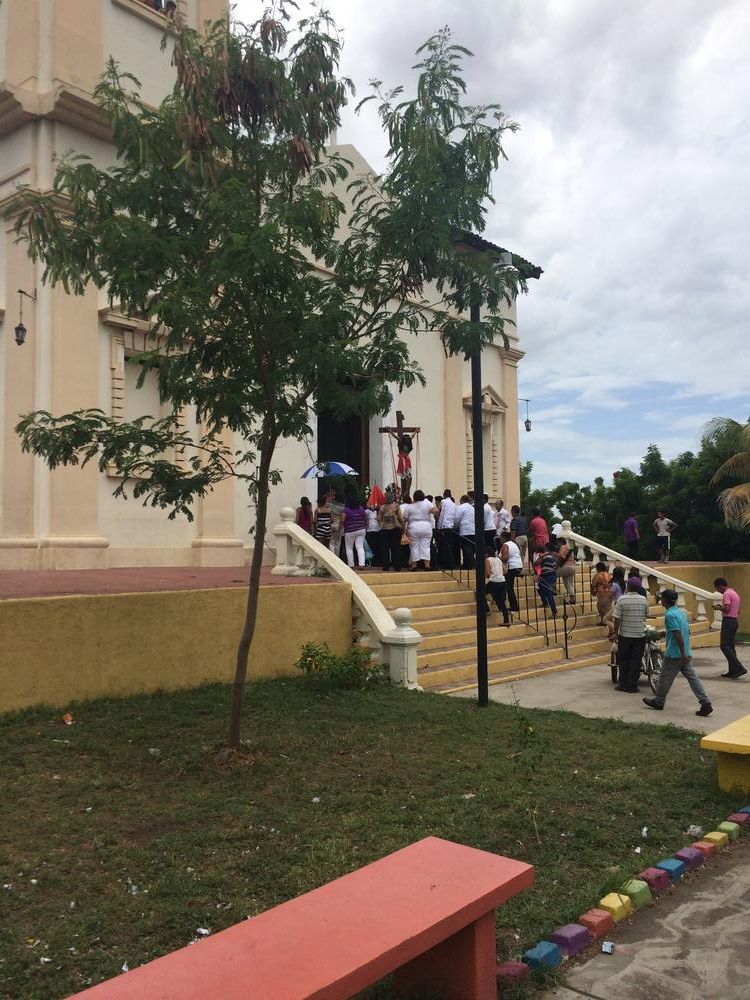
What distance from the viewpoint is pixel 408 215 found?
6.89m

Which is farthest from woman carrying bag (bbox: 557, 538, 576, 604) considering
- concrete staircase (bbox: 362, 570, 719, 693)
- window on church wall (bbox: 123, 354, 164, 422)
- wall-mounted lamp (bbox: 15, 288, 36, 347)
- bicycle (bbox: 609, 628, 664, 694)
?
wall-mounted lamp (bbox: 15, 288, 36, 347)

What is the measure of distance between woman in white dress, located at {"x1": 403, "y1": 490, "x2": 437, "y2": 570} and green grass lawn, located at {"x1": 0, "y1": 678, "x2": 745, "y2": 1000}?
692 cm

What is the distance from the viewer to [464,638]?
12.9 meters

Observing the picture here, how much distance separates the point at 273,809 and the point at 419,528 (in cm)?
1002

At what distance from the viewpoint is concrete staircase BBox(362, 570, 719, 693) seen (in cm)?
1172

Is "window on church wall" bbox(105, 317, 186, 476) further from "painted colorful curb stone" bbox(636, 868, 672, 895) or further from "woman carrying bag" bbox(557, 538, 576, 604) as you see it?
"painted colorful curb stone" bbox(636, 868, 672, 895)

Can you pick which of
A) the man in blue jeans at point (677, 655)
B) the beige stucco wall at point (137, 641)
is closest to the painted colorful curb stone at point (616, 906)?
the man in blue jeans at point (677, 655)

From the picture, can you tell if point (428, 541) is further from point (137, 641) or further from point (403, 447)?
point (137, 641)

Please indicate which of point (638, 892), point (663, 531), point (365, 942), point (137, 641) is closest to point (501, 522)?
point (663, 531)

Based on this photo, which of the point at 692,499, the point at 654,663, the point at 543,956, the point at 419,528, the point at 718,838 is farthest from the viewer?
the point at 692,499

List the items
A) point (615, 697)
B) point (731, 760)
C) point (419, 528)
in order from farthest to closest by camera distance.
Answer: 1. point (419, 528)
2. point (615, 697)
3. point (731, 760)

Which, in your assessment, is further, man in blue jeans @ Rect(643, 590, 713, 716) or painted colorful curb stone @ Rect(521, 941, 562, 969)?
man in blue jeans @ Rect(643, 590, 713, 716)

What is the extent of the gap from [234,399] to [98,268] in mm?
1526

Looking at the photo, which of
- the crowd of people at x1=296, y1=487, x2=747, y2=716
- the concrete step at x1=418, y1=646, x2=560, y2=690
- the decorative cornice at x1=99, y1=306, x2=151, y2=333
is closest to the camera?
the concrete step at x1=418, y1=646, x2=560, y2=690
